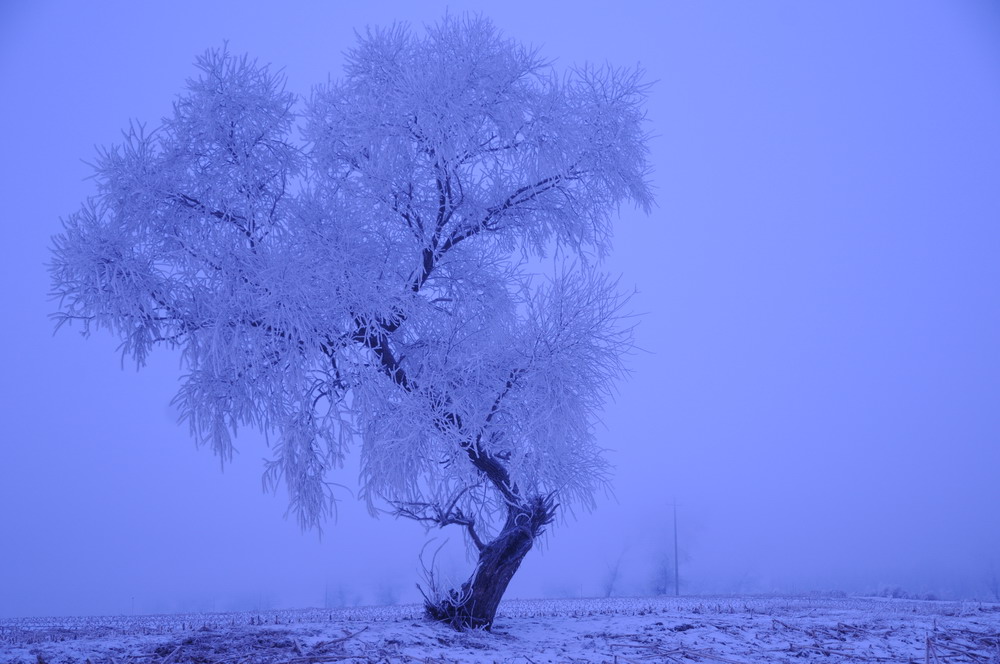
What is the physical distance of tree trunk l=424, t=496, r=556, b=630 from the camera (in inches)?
318

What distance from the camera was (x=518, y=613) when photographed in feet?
32.8

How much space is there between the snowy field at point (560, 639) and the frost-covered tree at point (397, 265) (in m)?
1.11

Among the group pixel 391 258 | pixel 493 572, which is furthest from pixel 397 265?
pixel 493 572

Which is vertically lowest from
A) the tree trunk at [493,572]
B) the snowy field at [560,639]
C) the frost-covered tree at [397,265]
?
the snowy field at [560,639]

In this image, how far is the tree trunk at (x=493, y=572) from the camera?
8.08m

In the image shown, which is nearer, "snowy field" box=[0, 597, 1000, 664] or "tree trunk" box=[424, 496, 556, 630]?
"snowy field" box=[0, 597, 1000, 664]

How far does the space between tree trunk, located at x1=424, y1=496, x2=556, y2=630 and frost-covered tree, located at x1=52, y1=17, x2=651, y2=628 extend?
0.02m

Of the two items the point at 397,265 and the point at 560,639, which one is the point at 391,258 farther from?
the point at 560,639

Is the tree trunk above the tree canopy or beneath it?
beneath

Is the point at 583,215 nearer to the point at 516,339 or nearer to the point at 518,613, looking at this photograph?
the point at 516,339

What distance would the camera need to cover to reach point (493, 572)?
8.16 m

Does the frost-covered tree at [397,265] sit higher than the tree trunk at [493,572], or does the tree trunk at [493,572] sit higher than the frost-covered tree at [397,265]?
the frost-covered tree at [397,265]

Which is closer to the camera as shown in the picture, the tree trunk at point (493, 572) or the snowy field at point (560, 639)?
the snowy field at point (560, 639)

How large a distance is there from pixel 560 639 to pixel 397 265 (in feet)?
13.5
